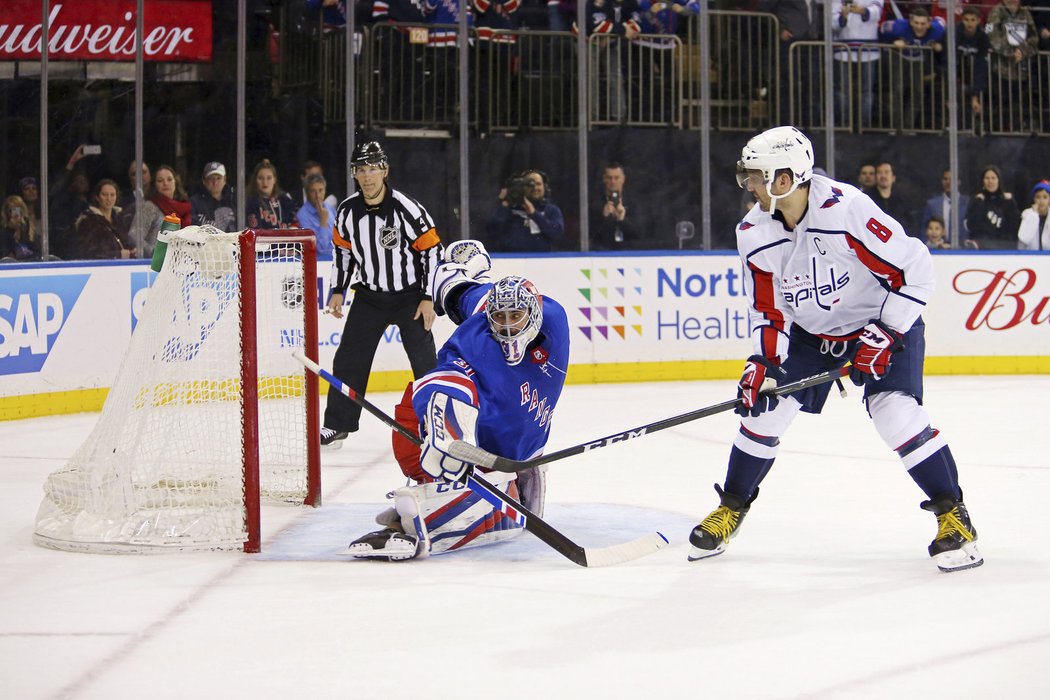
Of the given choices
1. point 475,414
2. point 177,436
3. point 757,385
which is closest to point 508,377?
point 475,414

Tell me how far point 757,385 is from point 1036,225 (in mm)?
5415

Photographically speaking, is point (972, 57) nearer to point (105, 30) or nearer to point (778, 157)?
point (105, 30)

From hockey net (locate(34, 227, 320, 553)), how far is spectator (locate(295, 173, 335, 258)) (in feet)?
11.5

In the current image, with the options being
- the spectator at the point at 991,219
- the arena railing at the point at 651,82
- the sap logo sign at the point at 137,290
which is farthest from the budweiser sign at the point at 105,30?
the spectator at the point at 991,219

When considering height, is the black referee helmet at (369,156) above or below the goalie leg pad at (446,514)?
above

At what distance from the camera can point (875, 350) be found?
3.14 meters

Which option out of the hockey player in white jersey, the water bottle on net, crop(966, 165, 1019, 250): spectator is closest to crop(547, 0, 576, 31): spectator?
crop(966, 165, 1019, 250): spectator

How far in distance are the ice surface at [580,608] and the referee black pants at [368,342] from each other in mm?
678

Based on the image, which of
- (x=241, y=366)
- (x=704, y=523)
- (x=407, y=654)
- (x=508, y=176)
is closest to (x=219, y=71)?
(x=508, y=176)

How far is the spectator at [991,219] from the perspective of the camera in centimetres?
805

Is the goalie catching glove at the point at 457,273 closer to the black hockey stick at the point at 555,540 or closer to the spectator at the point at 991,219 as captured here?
the black hockey stick at the point at 555,540

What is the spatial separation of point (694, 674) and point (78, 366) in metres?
4.39

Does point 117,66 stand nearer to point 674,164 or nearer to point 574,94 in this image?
point 574,94

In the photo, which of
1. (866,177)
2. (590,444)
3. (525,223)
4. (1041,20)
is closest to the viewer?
(590,444)
